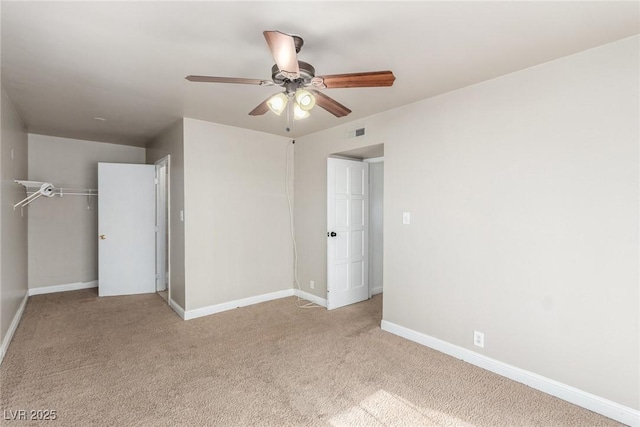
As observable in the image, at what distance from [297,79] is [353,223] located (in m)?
2.67

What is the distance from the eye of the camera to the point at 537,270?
2.38 metres

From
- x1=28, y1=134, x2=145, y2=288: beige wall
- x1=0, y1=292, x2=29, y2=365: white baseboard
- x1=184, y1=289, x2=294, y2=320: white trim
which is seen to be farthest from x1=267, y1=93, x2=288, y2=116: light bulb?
x1=28, y1=134, x2=145, y2=288: beige wall

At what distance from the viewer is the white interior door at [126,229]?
4805 mm

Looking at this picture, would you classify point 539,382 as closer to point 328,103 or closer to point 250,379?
point 250,379

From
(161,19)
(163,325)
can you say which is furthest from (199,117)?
(163,325)

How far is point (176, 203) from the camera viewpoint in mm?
4066

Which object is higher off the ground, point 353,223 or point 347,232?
point 353,223

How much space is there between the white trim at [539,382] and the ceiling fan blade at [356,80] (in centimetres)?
236

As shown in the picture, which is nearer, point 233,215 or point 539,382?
point 539,382

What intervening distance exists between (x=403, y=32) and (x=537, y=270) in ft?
6.40

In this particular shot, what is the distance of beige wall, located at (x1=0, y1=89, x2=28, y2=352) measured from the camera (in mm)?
2875

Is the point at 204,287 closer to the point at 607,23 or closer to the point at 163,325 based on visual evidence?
the point at 163,325

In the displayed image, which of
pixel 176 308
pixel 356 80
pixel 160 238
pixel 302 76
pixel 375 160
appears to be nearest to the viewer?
pixel 356 80

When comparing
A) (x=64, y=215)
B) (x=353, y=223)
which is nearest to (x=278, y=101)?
(x=353, y=223)
